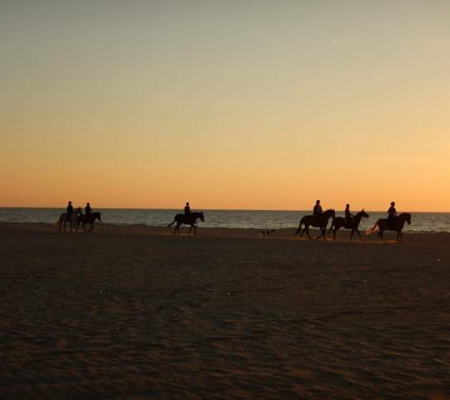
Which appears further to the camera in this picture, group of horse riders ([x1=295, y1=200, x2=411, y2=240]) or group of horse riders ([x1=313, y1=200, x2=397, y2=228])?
group of horse riders ([x1=295, y1=200, x2=411, y2=240])

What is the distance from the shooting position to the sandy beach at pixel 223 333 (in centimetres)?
618

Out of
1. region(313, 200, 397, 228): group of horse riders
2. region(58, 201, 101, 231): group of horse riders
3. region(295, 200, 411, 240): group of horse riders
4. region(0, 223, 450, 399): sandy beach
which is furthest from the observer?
region(58, 201, 101, 231): group of horse riders

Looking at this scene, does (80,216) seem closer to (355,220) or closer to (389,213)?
(355,220)

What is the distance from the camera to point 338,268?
57.8 ft

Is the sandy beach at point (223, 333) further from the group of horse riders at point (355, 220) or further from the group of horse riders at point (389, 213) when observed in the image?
the group of horse riders at point (355, 220)

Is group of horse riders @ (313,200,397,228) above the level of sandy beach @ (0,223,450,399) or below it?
above

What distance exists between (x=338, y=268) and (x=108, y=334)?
34.5 feet

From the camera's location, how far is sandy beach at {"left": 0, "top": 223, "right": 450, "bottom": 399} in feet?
20.3

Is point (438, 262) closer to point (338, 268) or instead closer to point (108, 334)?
point (338, 268)

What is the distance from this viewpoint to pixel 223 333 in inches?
340

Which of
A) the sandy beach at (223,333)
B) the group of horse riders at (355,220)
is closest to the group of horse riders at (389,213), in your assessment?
the group of horse riders at (355,220)

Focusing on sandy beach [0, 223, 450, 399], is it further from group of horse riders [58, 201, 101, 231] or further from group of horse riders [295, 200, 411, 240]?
group of horse riders [58, 201, 101, 231]

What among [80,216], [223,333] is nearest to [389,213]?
[80,216]

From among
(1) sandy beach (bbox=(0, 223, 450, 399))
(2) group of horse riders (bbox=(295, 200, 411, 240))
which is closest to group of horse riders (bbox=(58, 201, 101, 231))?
(2) group of horse riders (bbox=(295, 200, 411, 240))
